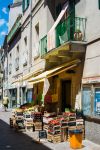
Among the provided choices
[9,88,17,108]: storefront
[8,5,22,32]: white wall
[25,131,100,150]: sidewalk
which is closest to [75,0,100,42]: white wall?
[25,131,100,150]: sidewalk

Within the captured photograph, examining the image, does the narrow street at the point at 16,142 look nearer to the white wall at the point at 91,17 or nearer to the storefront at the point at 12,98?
the white wall at the point at 91,17

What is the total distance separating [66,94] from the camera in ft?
59.1

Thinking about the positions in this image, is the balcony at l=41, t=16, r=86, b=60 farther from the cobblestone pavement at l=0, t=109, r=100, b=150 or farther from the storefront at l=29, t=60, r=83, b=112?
the cobblestone pavement at l=0, t=109, r=100, b=150

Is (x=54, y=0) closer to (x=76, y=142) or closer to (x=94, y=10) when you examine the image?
(x=94, y=10)

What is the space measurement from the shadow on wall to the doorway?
254 centimetres

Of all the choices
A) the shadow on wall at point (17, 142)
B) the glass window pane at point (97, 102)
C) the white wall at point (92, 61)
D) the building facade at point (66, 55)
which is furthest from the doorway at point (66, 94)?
the glass window pane at point (97, 102)

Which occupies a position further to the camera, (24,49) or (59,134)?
(24,49)

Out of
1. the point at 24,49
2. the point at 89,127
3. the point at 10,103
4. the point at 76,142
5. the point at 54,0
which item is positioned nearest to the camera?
the point at 76,142

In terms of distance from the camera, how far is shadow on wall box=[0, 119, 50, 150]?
12900 mm

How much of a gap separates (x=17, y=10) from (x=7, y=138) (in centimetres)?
2474

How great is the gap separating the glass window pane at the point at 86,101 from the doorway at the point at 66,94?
3.09 meters

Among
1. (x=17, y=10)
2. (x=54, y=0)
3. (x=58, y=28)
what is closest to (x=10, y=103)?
(x=17, y=10)

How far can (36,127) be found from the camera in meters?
17.0

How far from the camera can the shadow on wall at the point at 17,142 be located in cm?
1290
